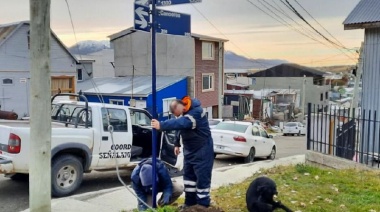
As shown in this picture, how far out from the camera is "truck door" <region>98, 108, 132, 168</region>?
820 cm

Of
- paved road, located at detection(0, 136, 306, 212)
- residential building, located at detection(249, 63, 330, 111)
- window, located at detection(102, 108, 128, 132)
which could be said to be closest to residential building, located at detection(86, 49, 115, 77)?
residential building, located at detection(249, 63, 330, 111)

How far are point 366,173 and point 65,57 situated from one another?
23.5 metres

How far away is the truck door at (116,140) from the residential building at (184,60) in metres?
22.8

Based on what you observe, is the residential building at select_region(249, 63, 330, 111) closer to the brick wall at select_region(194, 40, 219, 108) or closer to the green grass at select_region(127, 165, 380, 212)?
the brick wall at select_region(194, 40, 219, 108)

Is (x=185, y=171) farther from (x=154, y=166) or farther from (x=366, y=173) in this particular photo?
(x=366, y=173)

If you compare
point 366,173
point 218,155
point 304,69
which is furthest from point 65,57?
point 304,69

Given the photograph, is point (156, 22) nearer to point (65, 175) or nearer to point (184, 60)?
point (65, 175)

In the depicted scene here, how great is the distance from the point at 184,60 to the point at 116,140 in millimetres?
25441

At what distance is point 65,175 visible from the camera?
758cm

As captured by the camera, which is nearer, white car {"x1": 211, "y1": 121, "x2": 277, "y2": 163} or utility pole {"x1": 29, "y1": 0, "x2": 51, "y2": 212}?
utility pole {"x1": 29, "y1": 0, "x2": 51, "y2": 212}

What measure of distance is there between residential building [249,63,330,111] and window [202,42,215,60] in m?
25.0

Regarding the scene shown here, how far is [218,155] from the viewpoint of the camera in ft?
50.7

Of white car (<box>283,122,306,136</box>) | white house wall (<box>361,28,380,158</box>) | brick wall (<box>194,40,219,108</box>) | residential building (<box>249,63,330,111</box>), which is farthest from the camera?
residential building (<box>249,63,330,111</box>)

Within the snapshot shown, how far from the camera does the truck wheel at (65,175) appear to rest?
736 centimetres
